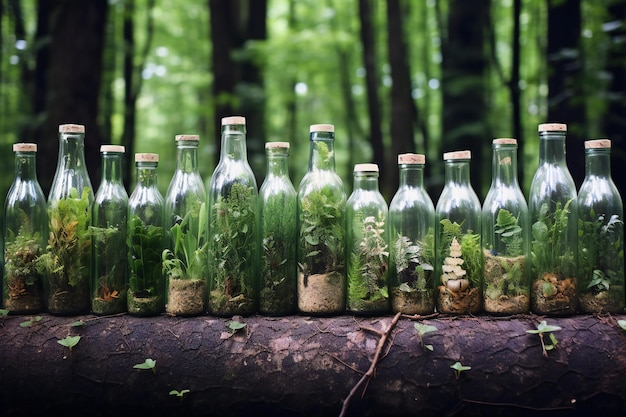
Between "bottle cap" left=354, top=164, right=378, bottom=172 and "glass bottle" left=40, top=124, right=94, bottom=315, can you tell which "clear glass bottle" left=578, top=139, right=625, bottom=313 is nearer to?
"bottle cap" left=354, top=164, right=378, bottom=172

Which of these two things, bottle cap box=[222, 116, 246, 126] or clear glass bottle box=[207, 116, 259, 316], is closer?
clear glass bottle box=[207, 116, 259, 316]

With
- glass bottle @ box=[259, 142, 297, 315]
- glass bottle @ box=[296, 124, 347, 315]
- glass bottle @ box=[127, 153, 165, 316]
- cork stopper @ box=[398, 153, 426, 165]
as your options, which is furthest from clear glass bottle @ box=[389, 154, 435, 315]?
glass bottle @ box=[127, 153, 165, 316]

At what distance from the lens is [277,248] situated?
2686 millimetres

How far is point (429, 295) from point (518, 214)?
558 millimetres

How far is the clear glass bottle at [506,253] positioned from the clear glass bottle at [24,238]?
217cm

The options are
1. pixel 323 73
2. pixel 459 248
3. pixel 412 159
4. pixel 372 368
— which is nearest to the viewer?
pixel 372 368

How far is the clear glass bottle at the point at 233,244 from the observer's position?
104 inches

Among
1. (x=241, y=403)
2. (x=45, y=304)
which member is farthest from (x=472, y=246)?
(x=45, y=304)

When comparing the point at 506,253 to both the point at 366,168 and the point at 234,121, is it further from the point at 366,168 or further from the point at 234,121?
the point at 234,121

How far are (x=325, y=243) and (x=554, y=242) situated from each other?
105cm

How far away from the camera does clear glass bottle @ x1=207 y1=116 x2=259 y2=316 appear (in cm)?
265

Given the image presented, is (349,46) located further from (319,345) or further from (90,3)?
(319,345)

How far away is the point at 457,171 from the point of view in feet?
9.04

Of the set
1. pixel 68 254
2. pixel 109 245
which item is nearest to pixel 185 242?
pixel 109 245
